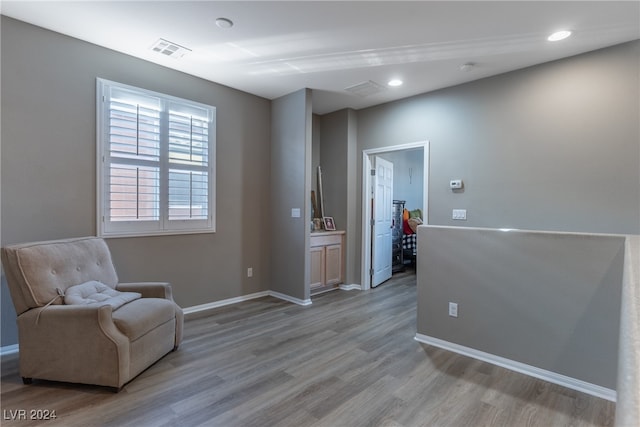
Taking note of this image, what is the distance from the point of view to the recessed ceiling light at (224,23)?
106 inches

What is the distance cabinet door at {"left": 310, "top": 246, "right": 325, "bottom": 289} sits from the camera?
4.62 metres

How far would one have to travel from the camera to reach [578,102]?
10.5 ft

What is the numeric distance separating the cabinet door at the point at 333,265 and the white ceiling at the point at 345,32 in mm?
2444

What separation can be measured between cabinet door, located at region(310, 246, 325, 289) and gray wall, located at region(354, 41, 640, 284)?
1677 mm

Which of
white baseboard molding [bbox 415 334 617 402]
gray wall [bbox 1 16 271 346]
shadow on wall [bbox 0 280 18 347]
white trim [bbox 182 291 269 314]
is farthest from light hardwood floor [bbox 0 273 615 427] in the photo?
gray wall [bbox 1 16 271 346]

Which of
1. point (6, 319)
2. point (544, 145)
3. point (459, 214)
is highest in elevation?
point (544, 145)

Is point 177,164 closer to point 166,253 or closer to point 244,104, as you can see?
point 166,253

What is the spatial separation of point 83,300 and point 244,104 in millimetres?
3017

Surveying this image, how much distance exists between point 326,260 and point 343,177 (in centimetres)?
133

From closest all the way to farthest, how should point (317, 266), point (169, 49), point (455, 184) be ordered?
point (169, 49) → point (455, 184) → point (317, 266)

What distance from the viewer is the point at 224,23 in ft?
8.94

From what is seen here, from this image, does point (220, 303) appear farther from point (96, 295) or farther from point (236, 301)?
point (96, 295)

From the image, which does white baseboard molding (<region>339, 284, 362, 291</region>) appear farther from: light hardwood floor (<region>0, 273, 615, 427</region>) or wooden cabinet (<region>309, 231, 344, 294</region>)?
light hardwood floor (<region>0, 273, 615, 427</region>)

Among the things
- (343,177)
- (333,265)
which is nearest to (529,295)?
(333,265)
